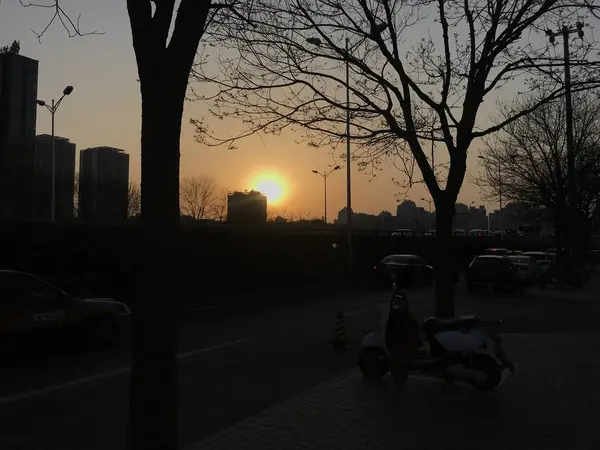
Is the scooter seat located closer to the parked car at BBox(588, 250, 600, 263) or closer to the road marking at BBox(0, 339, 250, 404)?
the road marking at BBox(0, 339, 250, 404)

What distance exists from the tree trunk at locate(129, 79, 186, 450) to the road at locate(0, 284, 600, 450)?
7.17 feet

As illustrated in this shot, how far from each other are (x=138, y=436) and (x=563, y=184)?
1098 inches

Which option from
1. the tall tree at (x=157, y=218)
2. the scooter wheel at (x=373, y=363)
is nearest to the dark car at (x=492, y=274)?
the scooter wheel at (x=373, y=363)

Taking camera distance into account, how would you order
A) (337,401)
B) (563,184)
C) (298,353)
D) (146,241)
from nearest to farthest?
1. (146,241)
2. (337,401)
3. (298,353)
4. (563,184)

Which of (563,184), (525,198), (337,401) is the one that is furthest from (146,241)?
(525,198)

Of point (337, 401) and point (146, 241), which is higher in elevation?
point (146, 241)

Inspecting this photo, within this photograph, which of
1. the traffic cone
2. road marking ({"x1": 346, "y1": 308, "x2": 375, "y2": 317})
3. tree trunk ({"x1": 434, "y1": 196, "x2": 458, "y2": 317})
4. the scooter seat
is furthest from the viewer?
road marking ({"x1": 346, "y1": 308, "x2": 375, "y2": 317})

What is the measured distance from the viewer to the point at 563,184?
28.7 meters

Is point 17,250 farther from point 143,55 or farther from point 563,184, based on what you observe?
point 563,184

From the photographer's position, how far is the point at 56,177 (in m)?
61.5

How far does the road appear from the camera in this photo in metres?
6.55

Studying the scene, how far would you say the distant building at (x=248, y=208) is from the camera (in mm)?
59812

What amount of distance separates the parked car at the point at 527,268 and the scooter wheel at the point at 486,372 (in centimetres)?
2207

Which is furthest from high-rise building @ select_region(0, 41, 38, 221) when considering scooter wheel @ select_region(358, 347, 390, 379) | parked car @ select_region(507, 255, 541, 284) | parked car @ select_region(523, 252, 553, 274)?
parked car @ select_region(523, 252, 553, 274)
